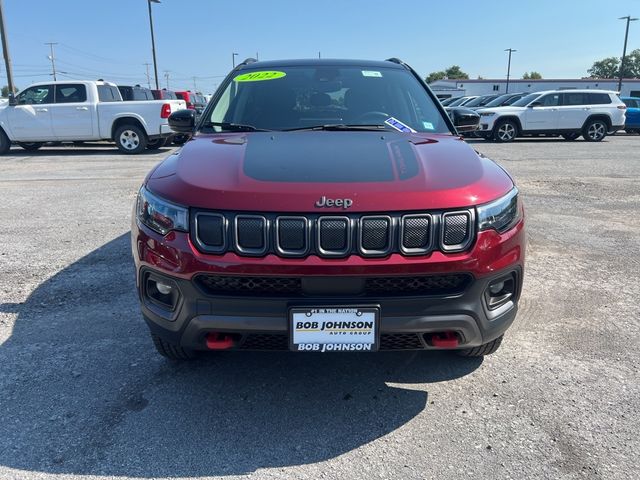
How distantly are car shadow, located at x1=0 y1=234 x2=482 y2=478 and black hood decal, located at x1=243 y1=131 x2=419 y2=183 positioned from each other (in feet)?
3.90

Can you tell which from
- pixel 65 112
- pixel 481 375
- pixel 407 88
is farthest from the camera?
pixel 65 112

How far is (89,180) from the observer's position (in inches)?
386

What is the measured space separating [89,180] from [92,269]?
5731 millimetres

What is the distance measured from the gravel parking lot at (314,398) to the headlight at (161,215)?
959mm

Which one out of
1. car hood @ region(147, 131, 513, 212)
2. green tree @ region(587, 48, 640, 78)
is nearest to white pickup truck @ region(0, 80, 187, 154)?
car hood @ region(147, 131, 513, 212)

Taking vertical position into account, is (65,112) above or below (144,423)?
above

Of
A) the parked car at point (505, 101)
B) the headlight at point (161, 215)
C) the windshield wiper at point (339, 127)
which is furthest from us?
the parked car at point (505, 101)

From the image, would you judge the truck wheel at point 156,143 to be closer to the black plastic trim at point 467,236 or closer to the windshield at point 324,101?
the windshield at point 324,101

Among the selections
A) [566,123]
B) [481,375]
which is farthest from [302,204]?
[566,123]

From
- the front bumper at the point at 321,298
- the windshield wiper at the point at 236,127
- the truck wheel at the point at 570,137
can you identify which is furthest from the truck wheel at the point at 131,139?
the truck wheel at the point at 570,137

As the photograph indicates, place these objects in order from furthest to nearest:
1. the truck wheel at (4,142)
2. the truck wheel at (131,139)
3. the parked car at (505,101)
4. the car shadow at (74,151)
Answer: the parked car at (505,101) < the car shadow at (74,151) < the truck wheel at (4,142) < the truck wheel at (131,139)

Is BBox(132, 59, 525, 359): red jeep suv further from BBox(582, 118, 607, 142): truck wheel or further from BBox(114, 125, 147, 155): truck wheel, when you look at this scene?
BBox(582, 118, 607, 142): truck wheel

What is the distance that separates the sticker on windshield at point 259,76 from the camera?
12.8 feet

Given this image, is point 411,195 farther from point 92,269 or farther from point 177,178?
point 92,269
